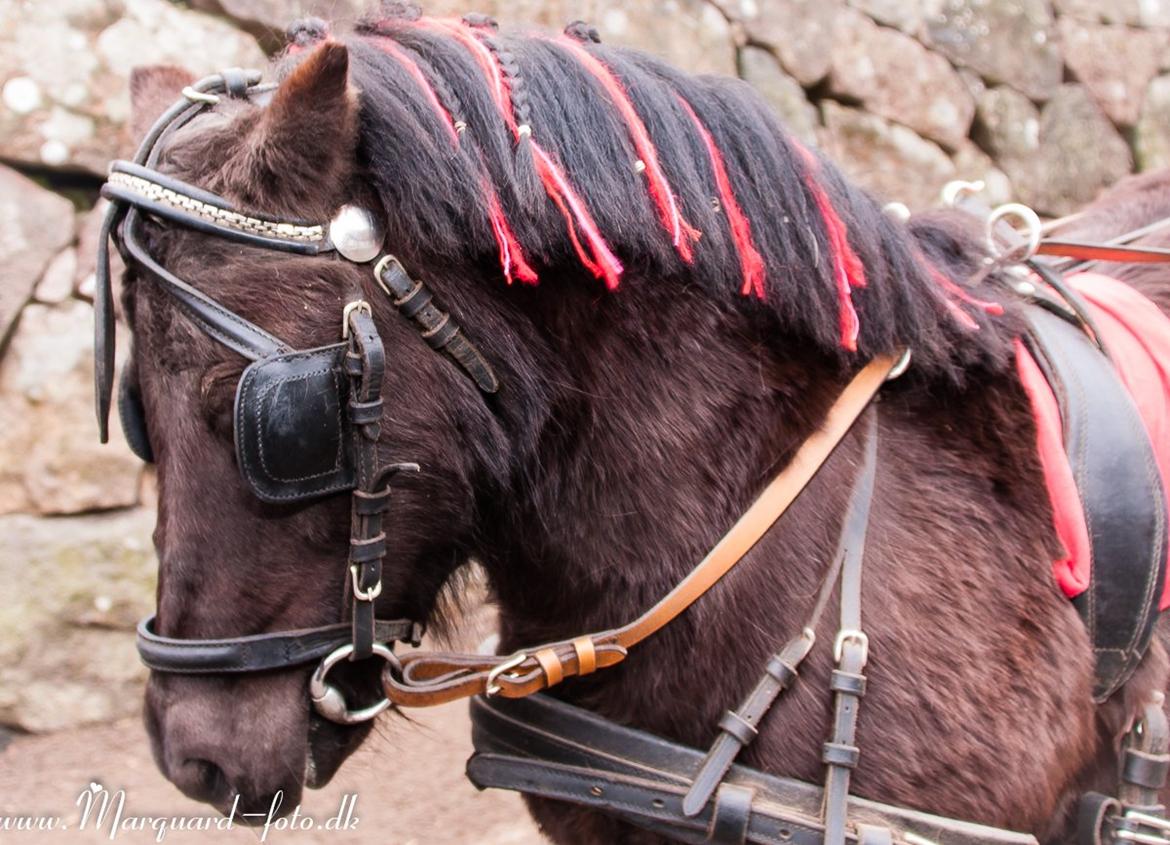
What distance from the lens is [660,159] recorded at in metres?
1.08

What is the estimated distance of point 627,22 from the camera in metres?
3.40

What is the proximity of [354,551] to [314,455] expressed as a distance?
12 centimetres

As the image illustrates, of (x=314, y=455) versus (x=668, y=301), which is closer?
(x=314, y=455)

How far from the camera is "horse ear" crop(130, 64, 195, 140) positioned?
1.27 m

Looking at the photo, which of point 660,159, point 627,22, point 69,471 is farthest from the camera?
point 627,22

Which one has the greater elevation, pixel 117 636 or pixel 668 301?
pixel 668 301

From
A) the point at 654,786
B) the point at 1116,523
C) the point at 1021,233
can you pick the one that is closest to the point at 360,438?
the point at 654,786

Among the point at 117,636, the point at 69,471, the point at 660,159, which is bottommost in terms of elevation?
the point at 117,636

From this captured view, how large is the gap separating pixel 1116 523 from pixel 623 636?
0.61 metres

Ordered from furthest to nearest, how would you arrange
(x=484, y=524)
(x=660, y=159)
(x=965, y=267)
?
1. (x=965, y=267)
2. (x=484, y=524)
3. (x=660, y=159)

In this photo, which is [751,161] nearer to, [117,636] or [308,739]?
[308,739]

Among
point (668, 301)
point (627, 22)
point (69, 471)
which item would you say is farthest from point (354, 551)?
point (627, 22)

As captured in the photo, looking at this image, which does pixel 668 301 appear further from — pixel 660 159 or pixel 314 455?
pixel 314 455

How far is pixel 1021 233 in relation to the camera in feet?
4.78
